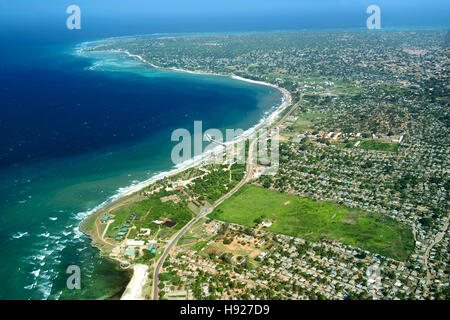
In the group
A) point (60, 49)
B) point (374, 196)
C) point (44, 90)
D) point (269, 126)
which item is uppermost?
point (60, 49)

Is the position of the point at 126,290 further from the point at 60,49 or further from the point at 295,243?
the point at 60,49

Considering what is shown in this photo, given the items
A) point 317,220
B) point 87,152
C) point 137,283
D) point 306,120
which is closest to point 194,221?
point 137,283

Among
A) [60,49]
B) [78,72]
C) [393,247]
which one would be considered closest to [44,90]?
[78,72]

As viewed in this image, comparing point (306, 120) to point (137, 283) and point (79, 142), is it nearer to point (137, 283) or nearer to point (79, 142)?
point (79, 142)

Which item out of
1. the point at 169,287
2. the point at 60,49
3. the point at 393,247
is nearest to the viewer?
the point at 169,287

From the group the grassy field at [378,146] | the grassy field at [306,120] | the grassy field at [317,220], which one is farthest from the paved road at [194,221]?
the grassy field at [378,146]

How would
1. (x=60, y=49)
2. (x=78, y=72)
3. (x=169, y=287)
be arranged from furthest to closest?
(x=60, y=49), (x=78, y=72), (x=169, y=287)

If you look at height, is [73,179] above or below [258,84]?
below
